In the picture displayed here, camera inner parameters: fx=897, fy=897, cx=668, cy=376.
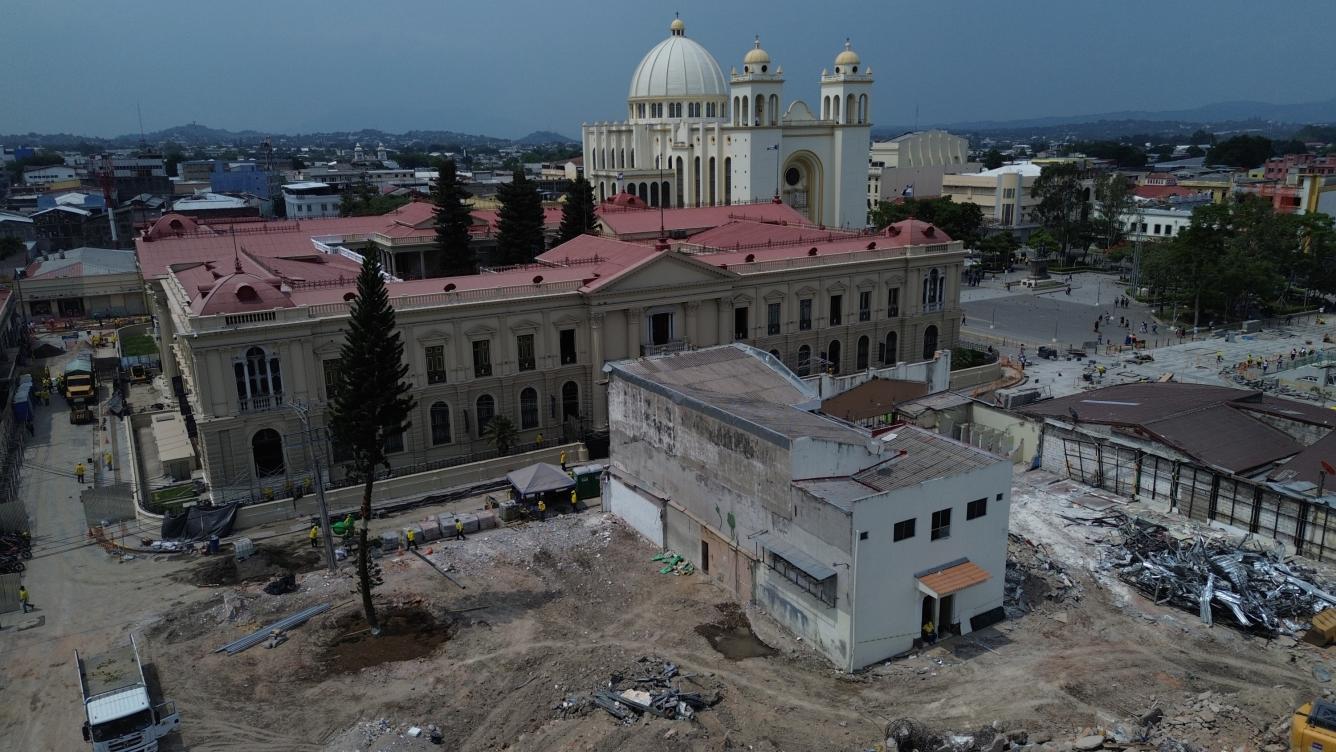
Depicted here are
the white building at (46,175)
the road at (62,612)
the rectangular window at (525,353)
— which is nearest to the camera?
the road at (62,612)

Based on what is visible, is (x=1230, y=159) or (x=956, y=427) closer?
(x=956, y=427)

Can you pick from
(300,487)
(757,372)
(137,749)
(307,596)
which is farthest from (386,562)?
(757,372)

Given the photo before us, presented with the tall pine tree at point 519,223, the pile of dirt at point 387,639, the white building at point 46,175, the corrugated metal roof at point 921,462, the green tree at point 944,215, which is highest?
the white building at point 46,175

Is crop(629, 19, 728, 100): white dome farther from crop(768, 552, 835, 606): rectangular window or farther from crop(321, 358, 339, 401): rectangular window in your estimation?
crop(768, 552, 835, 606): rectangular window

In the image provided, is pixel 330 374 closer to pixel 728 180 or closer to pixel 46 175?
pixel 728 180

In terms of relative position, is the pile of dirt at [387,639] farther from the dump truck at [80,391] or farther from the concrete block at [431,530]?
the dump truck at [80,391]

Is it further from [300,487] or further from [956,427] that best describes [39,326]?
[956,427]

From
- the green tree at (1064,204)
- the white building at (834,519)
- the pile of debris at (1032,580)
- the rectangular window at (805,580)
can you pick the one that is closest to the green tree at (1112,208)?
the green tree at (1064,204)
